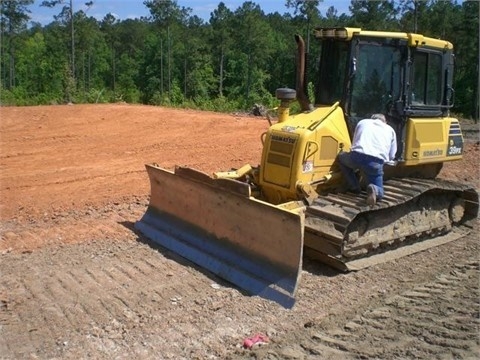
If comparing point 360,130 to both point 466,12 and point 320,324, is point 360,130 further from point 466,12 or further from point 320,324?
point 466,12

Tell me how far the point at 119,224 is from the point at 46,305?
2.57 m

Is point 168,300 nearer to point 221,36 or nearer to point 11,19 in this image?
point 11,19

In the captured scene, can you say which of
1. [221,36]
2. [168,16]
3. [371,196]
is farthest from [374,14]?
[371,196]

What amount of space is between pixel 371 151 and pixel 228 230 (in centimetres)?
178

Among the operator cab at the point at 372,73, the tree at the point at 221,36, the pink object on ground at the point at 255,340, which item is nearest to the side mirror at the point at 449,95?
the operator cab at the point at 372,73

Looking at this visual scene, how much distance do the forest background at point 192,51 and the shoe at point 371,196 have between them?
25.0 meters

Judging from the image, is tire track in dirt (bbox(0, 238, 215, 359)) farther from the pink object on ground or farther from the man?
the man

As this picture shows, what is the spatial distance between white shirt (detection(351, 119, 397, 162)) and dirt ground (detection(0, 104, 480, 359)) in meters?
1.29

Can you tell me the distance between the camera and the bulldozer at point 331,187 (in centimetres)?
580

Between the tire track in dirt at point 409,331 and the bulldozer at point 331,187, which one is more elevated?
the bulldozer at point 331,187

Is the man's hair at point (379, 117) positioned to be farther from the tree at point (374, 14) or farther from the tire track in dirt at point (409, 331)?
the tree at point (374, 14)

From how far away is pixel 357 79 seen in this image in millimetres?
6570

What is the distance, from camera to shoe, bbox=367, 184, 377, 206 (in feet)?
19.6

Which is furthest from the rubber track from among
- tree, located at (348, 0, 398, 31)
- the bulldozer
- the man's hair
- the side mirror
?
tree, located at (348, 0, 398, 31)
